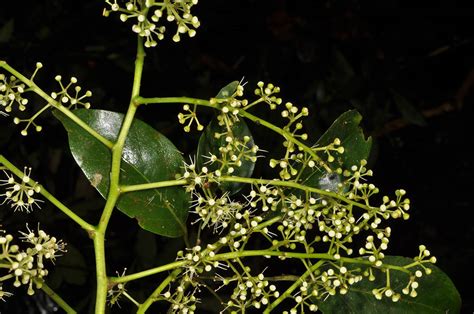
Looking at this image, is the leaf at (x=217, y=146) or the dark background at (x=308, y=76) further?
the dark background at (x=308, y=76)

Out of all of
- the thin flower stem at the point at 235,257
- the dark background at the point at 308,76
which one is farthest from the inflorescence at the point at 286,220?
the dark background at the point at 308,76

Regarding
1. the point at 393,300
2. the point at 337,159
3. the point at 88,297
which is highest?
the point at 337,159

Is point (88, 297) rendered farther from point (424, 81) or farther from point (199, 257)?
point (424, 81)

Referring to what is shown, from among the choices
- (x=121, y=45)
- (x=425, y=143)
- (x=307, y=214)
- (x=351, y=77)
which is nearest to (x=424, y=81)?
(x=425, y=143)

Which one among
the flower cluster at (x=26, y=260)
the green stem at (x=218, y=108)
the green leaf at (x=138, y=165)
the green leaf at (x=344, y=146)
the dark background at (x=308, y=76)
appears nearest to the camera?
the flower cluster at (x=26, y=260)

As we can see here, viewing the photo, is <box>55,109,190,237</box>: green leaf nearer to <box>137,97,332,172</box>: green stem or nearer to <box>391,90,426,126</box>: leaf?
<box>137,97,332,172</box>: green stem

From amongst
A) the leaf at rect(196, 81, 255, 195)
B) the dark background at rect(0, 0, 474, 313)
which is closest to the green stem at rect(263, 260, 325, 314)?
the leaf at rect(196, 81, 255, 195)

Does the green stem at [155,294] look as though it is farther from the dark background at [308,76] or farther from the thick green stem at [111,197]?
the dark background at [308,76]

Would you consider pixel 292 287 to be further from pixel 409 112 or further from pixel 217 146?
pixel 409 112
